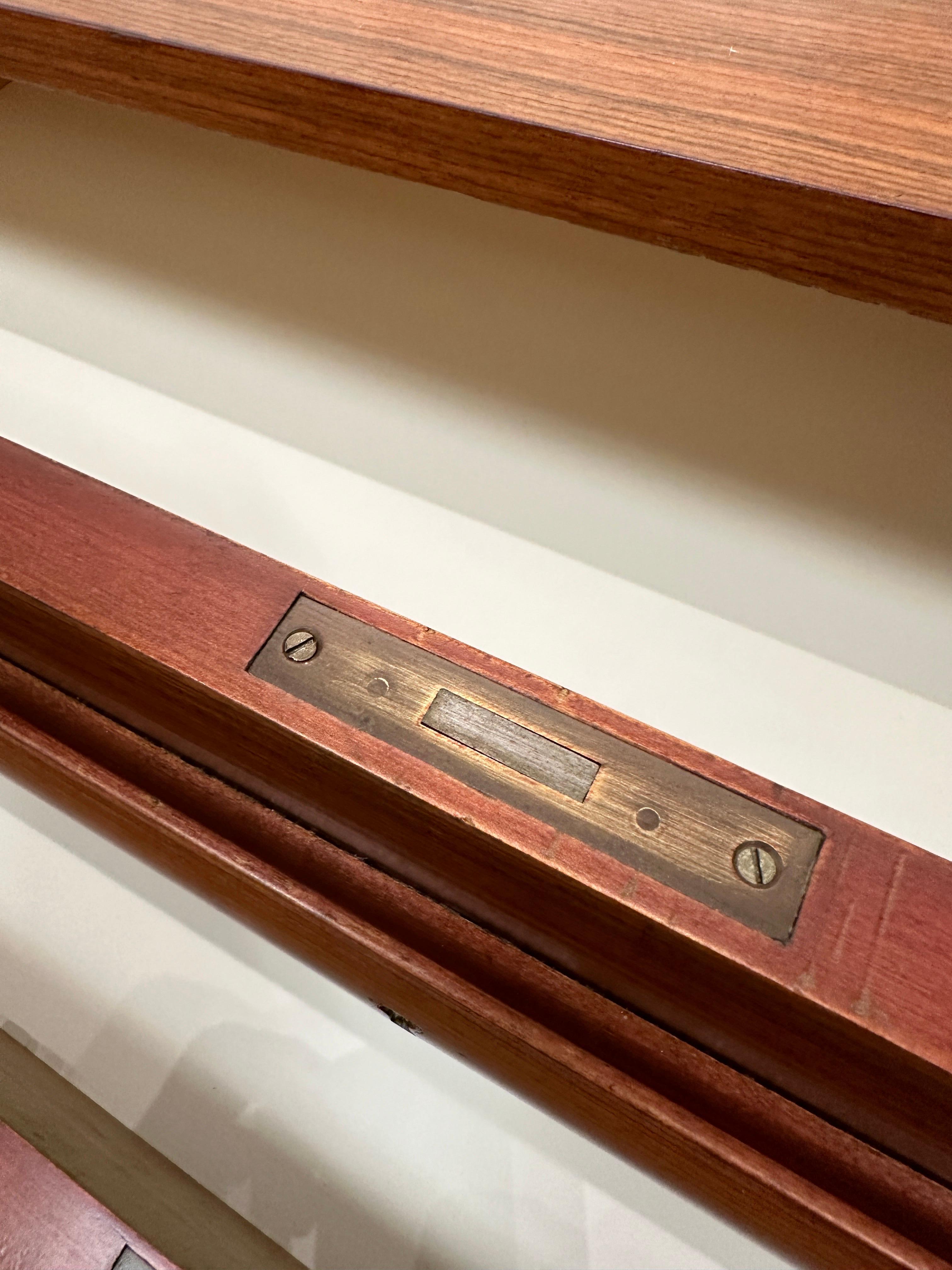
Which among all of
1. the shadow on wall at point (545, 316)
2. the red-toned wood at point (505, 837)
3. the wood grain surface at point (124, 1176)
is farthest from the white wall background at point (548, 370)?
the wood grain surface at point (124, 1176)

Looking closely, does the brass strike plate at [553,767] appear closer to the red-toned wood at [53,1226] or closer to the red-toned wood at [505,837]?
the red-toned wood at [505,837]

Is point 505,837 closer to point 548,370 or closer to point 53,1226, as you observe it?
point 53,1226

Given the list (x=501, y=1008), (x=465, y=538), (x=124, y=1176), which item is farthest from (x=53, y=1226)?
(x=465, y=538)

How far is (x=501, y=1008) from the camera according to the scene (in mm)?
637

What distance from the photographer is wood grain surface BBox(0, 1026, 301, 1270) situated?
1.91 feet

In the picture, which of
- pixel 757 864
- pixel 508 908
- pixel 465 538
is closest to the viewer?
pixel 757 864

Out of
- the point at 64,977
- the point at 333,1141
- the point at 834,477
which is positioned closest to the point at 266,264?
the point at 834,477

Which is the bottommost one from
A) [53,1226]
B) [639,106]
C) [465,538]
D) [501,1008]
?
[53,1226]

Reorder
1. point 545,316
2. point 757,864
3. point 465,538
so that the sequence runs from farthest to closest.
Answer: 1. point 545,316
2. point 465,538
3. point 757,864

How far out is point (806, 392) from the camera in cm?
88

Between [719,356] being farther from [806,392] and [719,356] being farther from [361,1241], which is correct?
[361,1241]

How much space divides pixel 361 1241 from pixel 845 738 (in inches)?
20.0

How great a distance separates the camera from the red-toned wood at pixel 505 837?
49 cm

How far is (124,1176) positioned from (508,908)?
12.5 inches
